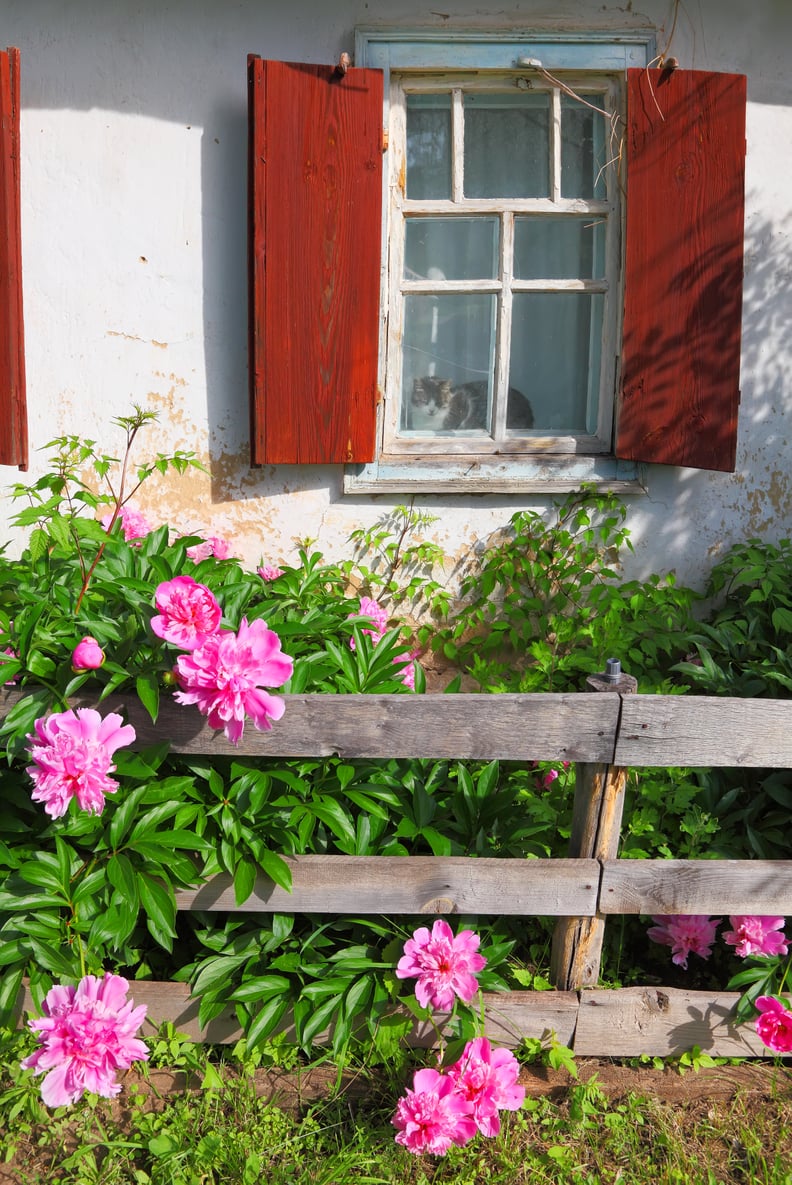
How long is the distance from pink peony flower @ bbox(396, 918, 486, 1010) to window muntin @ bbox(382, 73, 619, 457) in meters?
2.10

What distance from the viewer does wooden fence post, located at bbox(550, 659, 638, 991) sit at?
7.15ft

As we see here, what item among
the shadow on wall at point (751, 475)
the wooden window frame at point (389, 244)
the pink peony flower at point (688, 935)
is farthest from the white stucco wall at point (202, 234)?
the pink peony flower at point (688, 935)

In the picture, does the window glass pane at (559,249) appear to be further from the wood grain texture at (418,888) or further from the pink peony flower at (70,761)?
the pink peony flower at (70,761)

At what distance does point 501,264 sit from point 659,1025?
8.96 ft

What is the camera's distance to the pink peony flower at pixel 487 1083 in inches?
78.3

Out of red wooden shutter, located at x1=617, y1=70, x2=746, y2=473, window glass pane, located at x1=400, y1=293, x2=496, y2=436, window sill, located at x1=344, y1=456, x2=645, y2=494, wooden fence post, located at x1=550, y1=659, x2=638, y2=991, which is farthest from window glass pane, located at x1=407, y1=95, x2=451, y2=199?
wooden fence post, located at x1=550, y1=659, x2=638, y2=991

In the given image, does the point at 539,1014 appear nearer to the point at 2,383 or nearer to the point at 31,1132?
the point at 31,1132

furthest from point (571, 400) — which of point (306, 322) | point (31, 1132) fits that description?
point (31, 1132)

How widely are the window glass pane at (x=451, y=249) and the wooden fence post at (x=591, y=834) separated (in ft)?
6.98

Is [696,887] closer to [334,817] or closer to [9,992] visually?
[334,817]

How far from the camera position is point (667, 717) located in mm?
2139

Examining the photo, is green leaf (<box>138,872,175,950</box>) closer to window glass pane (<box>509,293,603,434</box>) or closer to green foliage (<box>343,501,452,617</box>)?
green foliage (<box>343,501,452,617</box>)

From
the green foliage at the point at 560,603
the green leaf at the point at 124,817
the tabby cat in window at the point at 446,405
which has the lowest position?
the green leaf at the point at 124,817

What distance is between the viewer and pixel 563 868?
87.6 inches
